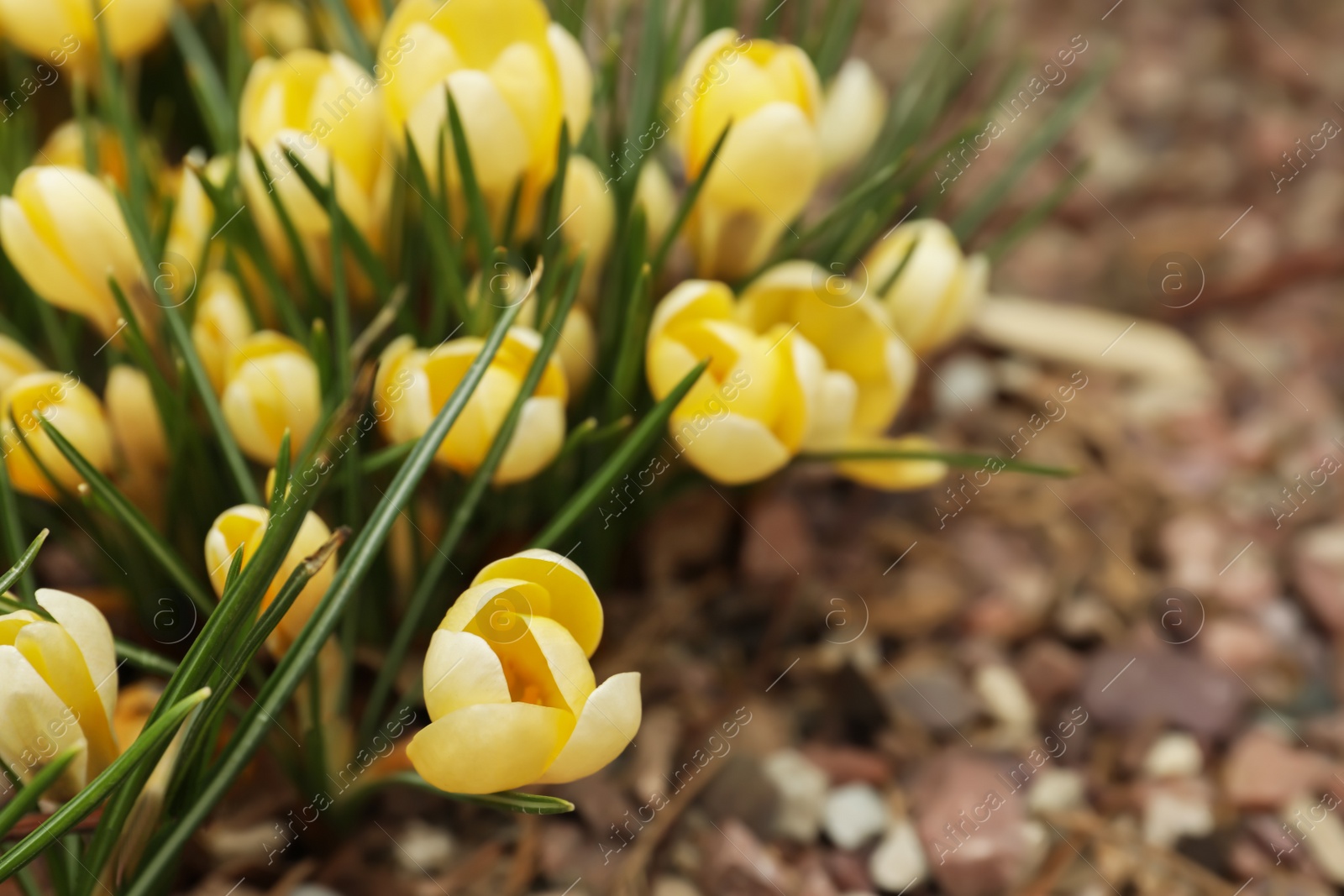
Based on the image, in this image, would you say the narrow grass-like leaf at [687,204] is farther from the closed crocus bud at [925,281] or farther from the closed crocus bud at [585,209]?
the closed crocus bud at [925,281]

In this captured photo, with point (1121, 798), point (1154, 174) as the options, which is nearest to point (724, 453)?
point (1121, 798)

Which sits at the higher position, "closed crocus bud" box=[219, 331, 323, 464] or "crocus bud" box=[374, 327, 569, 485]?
"closed crocus bud" box=[219, 331, 323, 464]

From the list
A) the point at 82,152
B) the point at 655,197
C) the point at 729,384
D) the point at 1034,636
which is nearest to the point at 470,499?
the point at 729,384

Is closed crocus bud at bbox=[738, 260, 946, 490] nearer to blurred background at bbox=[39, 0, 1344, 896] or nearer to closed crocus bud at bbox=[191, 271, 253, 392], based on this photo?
blurred background at bbox=[39, 0, 1344, 896]

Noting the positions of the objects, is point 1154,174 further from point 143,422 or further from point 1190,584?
point 143,422

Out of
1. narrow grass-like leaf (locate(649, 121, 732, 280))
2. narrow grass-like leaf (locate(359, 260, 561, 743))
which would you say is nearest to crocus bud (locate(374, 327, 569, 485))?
narrow grass-like leaf (locate(359, 260, 561, 743))

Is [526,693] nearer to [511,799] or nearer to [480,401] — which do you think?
[511,799]

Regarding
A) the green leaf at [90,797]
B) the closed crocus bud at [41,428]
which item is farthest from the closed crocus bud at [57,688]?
the closed crocus bud at [41,428]
